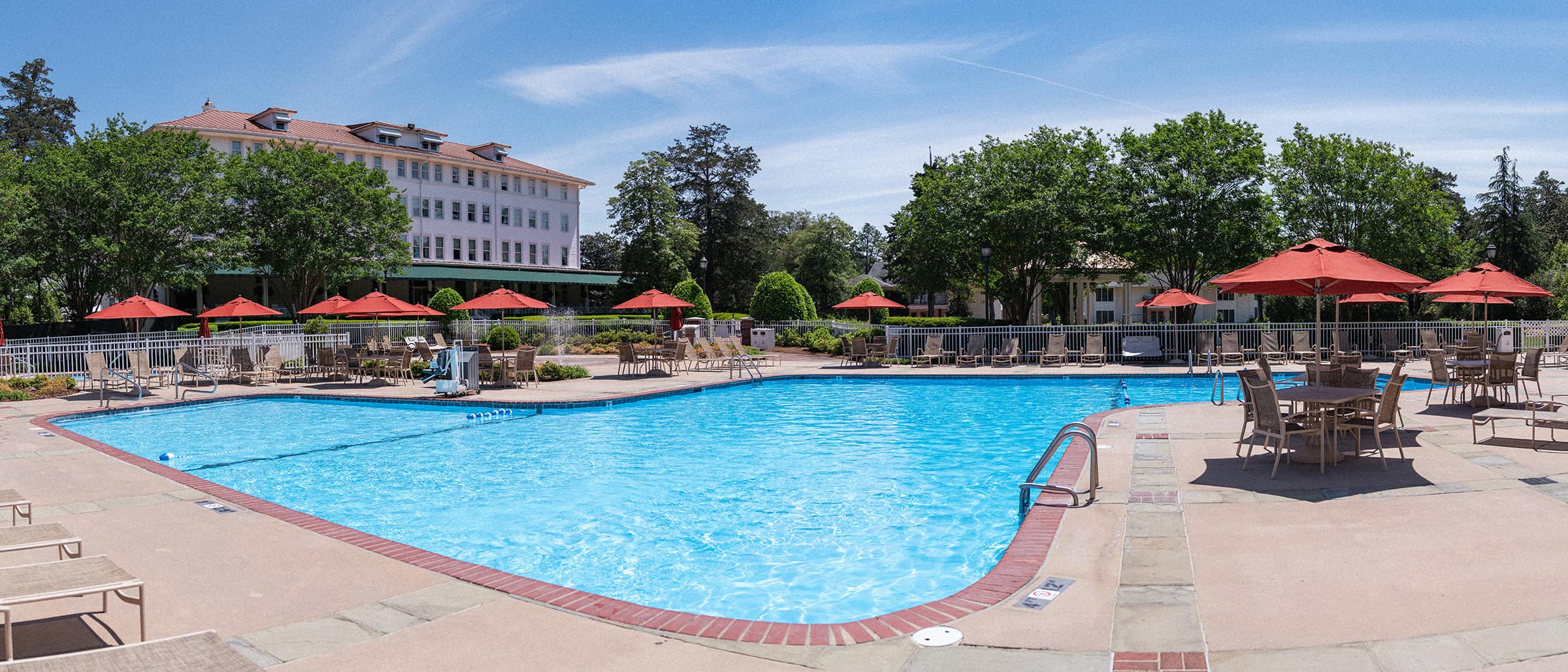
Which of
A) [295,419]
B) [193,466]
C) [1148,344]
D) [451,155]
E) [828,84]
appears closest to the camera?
[193,466]

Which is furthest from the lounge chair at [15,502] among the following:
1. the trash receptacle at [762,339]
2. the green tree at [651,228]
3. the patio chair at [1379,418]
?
the green tree at [651,228]

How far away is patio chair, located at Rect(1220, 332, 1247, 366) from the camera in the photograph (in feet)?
77.8

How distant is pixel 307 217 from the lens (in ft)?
120

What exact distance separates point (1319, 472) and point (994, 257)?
884 inches

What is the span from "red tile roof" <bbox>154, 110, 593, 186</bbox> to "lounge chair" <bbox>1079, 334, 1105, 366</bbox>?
42.3m

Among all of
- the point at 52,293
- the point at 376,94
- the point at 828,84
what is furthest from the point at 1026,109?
the point at 52,293

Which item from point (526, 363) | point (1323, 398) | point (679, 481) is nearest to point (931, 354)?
point (526, 363)

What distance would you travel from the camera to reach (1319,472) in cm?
857

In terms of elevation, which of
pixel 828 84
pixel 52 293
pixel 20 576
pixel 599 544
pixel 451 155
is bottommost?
pixel 599 544

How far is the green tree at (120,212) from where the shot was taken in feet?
97.1

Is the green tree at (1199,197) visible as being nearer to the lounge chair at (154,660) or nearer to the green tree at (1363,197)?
the green tree at (1363,197)

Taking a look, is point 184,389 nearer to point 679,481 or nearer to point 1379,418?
point 679,481

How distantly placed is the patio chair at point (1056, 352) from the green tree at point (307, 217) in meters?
29.2

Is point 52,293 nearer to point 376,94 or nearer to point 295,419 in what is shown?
point 376,94
